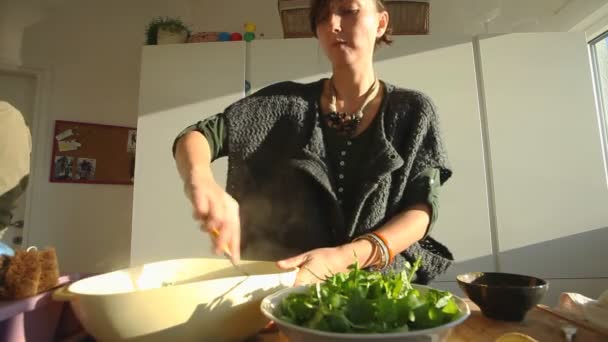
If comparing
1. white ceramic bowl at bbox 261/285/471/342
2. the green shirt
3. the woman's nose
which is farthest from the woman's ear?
white ceramic bowl at bbox 261/285/471/342

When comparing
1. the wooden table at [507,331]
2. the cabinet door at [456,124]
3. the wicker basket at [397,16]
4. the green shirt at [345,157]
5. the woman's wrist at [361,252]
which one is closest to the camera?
the wooden table at [507,331]

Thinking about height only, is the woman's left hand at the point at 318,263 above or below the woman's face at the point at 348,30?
below

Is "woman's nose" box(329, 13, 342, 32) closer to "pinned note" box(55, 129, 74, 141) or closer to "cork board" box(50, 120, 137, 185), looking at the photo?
"cork board" box(50, 120, 137, 185)

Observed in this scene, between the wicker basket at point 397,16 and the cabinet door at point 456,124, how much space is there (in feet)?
0.25

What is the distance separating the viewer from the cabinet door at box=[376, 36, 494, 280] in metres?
1.54

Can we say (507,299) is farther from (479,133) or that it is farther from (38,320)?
(479,133)

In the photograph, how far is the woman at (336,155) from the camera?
69 centimetres

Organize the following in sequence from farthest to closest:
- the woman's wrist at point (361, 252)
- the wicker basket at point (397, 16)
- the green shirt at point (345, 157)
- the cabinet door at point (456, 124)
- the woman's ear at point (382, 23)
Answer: the wicker basket at point (397, 16)
the cabinet door at point (456, 124)
the woman's ear at point (382, 23)
the green shirt at point (345, 157)
the woman's wrist at point (361, 252)

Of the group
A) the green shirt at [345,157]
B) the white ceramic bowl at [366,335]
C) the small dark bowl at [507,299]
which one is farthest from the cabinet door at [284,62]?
the white ceramic bowl at [366,335]

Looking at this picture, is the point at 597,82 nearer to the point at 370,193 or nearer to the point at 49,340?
the point at 370,193

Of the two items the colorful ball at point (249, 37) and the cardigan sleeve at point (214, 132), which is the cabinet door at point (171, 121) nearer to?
the colorful ball at point (249, 37)

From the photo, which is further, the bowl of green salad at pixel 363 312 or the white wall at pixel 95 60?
the white wall at pixel 95 60

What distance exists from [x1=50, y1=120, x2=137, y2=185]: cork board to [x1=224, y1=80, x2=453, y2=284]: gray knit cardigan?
1705 millimetres

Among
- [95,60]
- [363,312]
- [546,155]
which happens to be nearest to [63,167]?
[95,60]
